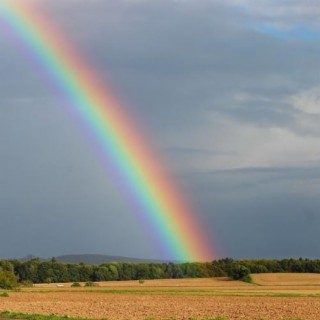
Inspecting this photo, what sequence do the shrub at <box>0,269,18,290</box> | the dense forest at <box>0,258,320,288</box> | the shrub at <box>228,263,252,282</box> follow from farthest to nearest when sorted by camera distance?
the dense forest at <box>0,258,320,288</box>, the shrub at <box>228,263,252,282</box>, the shrub at <box>0,269,18,290</box>

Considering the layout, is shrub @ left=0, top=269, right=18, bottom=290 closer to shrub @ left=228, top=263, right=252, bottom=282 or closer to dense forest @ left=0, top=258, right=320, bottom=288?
dense forest @ left=0, top=258, right=320, bottom=288

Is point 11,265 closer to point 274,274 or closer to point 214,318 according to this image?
point 274,274

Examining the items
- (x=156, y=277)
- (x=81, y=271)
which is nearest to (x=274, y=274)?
(x=156, y=277)

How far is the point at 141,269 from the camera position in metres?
155

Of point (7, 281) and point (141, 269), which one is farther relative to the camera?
point (141, 269)

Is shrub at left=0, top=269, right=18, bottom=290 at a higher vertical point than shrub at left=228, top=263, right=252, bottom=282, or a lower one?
lower

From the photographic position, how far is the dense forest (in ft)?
477

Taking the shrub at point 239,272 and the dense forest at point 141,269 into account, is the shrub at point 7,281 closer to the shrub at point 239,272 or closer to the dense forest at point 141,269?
the dense forest at point 141,269

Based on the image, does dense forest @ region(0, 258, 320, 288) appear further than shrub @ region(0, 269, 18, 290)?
Yes

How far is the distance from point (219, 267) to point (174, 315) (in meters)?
116

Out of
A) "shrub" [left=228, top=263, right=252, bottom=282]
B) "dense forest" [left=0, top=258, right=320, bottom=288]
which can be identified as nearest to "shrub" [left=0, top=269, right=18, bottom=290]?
"dense forest" [left=0, top=258, right=320, bottom=288]

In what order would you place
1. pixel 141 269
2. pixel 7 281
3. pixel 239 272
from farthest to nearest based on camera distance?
pixel 141 269 < pixel 239 272 < pixel 7 281

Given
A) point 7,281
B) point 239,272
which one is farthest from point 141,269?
point 7,281

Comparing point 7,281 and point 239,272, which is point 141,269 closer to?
point 239,272
